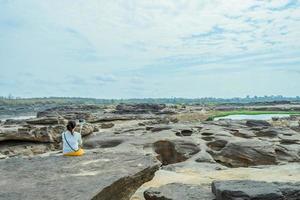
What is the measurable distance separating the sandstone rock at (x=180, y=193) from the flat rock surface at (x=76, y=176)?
1.59ft

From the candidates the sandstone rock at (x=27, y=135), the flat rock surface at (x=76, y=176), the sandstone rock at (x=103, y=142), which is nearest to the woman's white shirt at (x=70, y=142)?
the flat rock surface at (x=76, y=176)

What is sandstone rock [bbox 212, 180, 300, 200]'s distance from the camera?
5734 millimetres

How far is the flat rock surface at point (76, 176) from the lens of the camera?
613cm

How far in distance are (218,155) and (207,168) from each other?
386 centimetres

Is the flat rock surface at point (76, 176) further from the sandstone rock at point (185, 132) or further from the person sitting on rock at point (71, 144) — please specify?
the sandstone rock at point (185, 132)

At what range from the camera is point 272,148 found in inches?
558

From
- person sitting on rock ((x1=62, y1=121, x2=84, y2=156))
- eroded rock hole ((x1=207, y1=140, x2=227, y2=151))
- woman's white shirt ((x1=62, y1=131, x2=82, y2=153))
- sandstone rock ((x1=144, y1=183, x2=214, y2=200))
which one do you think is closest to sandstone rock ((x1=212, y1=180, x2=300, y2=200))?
sandstone rock ((x1=144, y1=183, x2=214, y2=200))

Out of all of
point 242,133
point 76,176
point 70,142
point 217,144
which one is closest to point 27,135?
point 217,144

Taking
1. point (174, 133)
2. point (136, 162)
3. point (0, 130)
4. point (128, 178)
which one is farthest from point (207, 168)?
point (0, 130)

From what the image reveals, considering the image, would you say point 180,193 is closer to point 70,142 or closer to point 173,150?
point 70,142

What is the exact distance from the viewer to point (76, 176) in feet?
22.4

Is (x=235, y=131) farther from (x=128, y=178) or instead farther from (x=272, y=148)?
(x=128, y=178)

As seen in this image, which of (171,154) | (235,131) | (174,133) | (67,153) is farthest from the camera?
(235,131)

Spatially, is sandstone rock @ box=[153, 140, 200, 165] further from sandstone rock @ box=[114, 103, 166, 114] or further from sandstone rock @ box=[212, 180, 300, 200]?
sandstone rock @ box=[114, 103, 166, 114]
